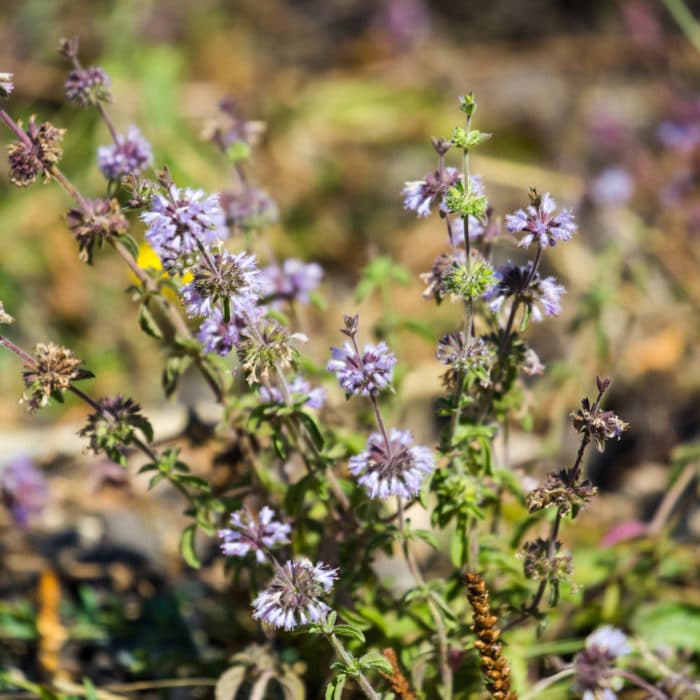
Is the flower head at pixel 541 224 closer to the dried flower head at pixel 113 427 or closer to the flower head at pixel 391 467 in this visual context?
the flower head at pixel 391 467

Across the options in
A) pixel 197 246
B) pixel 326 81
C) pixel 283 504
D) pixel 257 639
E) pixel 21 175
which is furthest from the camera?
pixel 326 81

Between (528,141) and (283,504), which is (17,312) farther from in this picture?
(528,141)

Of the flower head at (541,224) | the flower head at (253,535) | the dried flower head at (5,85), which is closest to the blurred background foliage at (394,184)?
the flower head at (253,535)

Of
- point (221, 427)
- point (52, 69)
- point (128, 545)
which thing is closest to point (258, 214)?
point (221, 427)

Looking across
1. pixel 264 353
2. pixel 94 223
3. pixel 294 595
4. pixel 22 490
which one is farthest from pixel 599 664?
pixel 22 490

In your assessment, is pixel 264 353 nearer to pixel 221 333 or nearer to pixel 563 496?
pixel 221 333

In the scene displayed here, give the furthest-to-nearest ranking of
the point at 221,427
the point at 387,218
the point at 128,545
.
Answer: the point at 387,218 < the point at 128,545 < the point at 221,427
